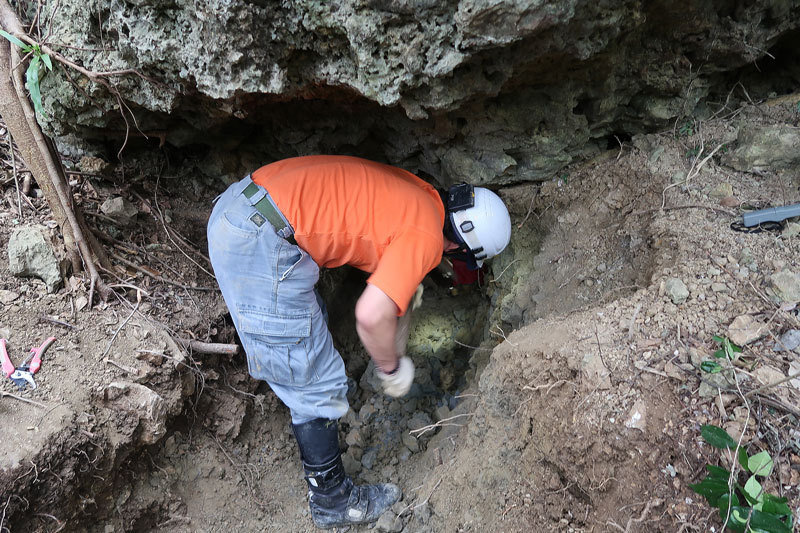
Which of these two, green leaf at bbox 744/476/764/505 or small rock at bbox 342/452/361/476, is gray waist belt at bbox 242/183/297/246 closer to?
small rock at bbox 342/452/361/476

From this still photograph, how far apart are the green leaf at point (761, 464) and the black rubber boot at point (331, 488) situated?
1644 mm

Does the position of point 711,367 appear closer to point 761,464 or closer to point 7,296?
point 761,464

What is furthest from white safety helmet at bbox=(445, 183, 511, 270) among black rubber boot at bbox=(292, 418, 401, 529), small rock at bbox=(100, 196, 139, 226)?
small rock at bbox=(100, 196, 139, 226)

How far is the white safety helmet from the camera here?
2.30 meters

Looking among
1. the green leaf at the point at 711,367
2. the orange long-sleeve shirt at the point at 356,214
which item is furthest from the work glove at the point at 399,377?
the green leaf at the point at 711,367

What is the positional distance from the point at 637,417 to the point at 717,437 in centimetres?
25

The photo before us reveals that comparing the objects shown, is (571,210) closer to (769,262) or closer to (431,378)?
(769,262)

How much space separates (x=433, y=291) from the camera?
148 inches

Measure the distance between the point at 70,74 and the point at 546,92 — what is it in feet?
7.61

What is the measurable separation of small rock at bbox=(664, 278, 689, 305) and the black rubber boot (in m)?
1.65

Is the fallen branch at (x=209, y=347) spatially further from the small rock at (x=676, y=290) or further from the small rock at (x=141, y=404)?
the small rock at (x=676, y=290)

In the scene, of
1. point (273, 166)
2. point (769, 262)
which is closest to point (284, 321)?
point (273, 166)

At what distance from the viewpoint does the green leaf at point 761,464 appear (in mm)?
1323

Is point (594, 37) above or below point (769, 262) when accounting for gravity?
above
